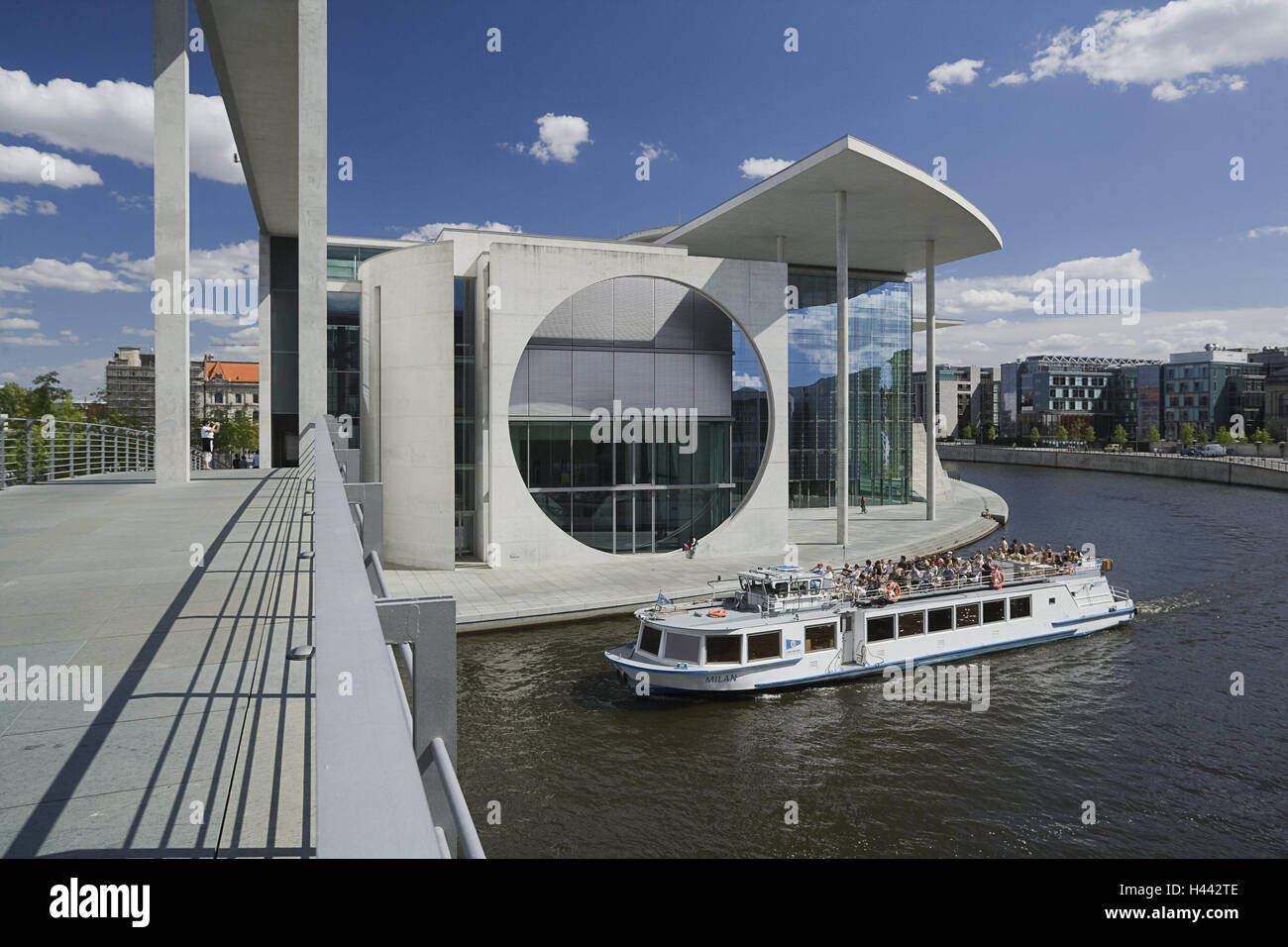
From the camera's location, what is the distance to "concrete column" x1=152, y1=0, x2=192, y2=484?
1588 centimetres

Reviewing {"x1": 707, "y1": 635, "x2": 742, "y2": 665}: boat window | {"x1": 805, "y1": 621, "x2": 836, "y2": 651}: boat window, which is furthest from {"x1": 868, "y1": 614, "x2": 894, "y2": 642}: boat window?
{"x1": 707, "y1": 635, "x2": 742, "y2": 665}: boat window

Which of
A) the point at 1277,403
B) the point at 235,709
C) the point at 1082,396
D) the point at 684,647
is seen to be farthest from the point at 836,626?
the point at 1082,396

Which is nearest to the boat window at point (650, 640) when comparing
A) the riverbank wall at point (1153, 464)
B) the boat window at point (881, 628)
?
the boat window at point (881, 628)

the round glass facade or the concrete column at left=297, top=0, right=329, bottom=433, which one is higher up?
the concrete column at left=297, top=0, right=329, bottom=433

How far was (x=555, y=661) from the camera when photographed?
19.4 m

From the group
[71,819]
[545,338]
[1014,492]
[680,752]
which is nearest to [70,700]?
[71,819]

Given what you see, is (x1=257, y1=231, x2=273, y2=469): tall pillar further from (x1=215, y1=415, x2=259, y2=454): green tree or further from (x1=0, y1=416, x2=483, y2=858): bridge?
(x1=215, y1=415, x2=259, y2=454): green tree

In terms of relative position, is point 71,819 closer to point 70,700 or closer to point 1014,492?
point 70,700

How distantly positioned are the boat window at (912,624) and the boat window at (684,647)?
19.1ft

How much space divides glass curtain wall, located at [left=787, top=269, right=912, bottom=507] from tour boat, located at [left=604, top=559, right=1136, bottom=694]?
1847 cm

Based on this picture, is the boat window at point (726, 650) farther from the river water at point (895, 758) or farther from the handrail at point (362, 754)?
the handrail at point (362, 754)

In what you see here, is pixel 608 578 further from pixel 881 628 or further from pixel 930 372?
pixel 930 372

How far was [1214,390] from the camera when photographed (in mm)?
122625

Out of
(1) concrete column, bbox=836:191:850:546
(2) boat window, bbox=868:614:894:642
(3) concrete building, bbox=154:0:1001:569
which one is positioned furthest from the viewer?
(1) concrete column, bbox=836:191:850:546
